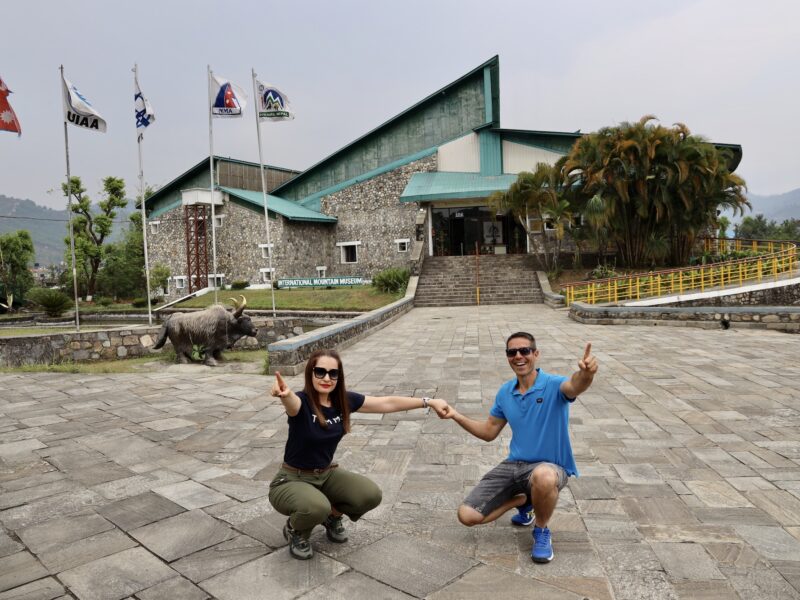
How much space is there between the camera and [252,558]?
9.60 ft

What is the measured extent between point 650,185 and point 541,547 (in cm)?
2108

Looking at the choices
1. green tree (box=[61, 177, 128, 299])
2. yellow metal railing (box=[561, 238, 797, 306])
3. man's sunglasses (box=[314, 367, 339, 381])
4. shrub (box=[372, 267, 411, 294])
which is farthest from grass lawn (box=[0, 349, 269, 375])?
green tree (box=[61, 177, 128, 299])

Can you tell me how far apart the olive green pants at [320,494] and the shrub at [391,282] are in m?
18.9

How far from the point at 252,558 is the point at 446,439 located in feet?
8.14

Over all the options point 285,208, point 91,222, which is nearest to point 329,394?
point 285,208

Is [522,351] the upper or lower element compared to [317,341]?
upper

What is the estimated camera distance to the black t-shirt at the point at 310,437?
2.99 metres

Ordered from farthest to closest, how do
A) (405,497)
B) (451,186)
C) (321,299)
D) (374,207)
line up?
(374,207) → (451,186) → (321,299) → (405,497)

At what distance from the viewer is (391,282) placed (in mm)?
22281

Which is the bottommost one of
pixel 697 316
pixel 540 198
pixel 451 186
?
pixel 697 316

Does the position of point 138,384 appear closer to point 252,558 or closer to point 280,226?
point 252,558

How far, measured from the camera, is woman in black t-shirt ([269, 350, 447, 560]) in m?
2.90

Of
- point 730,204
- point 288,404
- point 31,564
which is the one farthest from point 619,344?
point 730,204

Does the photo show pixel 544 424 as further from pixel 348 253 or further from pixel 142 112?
pixel 348 253
